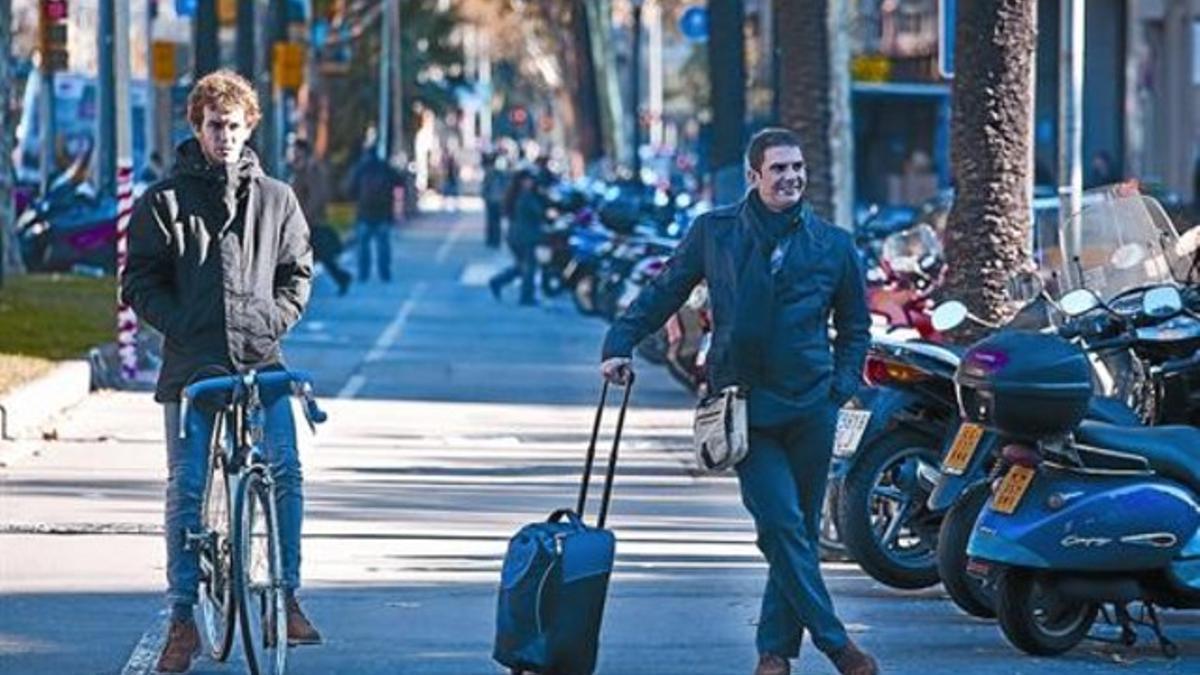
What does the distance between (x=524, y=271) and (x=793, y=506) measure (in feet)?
96.6

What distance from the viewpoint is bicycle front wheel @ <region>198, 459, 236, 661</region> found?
10.0 meters

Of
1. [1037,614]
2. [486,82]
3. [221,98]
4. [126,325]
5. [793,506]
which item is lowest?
[486,82]

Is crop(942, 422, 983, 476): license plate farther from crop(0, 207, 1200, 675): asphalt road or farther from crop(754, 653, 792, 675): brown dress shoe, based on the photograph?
crop(754, 653, 792, 675): brown dress shoe

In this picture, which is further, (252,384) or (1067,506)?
(1067,506)

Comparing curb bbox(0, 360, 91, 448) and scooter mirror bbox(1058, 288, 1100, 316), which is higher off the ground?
scooter mirror bbox(1058, 288, 1100, 316)

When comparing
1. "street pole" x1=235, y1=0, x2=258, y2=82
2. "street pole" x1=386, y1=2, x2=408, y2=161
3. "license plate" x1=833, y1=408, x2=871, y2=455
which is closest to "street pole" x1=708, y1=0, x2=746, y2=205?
"street pole" x1=235, y1=0, x2=258, y2=82

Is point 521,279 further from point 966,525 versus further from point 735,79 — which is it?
point 966,525

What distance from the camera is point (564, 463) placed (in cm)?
1836

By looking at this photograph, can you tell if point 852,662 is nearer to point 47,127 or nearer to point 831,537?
point 831,537

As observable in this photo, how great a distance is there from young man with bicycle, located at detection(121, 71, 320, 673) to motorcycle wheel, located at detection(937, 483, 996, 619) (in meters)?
2.37

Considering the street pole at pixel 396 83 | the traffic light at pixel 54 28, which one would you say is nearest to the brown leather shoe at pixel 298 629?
the traffic light at pixel 54 28

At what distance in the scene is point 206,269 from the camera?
33.3ft

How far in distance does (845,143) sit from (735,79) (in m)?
6.28

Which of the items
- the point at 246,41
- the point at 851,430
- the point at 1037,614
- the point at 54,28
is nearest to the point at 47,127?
the point at 246,41
